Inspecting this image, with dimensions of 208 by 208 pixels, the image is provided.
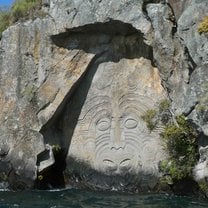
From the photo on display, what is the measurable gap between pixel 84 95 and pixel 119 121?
153cm

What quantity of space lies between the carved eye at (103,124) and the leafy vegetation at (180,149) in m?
2.21

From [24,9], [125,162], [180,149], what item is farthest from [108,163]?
[24,9]

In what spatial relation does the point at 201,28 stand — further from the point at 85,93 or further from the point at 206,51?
the point at 85,93

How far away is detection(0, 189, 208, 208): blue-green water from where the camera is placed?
635 inches

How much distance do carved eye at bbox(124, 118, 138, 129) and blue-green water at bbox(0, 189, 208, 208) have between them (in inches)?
92.0

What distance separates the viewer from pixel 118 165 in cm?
1938

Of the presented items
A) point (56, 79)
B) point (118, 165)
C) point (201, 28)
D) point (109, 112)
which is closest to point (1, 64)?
point (56, 79)

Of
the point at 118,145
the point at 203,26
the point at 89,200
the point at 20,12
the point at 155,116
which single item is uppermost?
the point at 20,12

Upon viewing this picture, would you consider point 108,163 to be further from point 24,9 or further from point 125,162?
point 24,9

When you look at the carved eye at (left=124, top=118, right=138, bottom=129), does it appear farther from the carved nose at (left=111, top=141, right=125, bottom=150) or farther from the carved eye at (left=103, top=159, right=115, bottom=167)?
the carved eye at (left=103, top=159, right=115, bottom=167)

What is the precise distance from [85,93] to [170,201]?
206 inches

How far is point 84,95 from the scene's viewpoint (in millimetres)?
19969

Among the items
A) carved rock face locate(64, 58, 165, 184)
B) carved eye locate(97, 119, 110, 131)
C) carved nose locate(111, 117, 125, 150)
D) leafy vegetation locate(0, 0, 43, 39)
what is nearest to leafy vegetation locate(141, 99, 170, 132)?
carved rock face locate(64, 58, 165, 184)

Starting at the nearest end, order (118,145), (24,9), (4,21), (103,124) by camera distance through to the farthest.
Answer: (118,145), (103,124), (24,9), (4,21)
